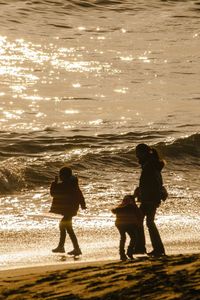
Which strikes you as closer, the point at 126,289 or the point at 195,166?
the point at 126,289

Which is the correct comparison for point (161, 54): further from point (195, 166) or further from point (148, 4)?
point (195, 166)

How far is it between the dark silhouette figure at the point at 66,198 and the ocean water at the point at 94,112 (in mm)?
365

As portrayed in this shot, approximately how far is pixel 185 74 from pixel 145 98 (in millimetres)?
5044

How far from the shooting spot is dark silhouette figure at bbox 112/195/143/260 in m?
12.1

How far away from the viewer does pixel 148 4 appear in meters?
51.0

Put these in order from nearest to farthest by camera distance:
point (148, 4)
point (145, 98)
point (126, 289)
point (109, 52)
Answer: point (126, 289)
point (145, 98)
point (109, 52)
point (148, 4)

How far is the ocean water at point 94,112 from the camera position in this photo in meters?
16.1

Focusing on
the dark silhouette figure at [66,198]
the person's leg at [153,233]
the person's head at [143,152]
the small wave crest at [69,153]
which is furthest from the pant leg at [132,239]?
the small wave crest at [69,153]

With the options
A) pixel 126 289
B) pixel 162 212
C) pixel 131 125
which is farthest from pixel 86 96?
pixel 126 289

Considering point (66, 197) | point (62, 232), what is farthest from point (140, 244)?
point (62, 232)

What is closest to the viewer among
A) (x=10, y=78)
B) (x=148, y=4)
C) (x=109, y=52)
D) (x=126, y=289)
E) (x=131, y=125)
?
(x=126, y=289)

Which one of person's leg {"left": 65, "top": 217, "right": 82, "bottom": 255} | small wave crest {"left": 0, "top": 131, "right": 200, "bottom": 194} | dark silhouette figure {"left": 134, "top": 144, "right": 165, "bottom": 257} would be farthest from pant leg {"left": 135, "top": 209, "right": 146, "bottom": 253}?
small wave crest {"left": 0, "top": 131, "right": 200, "bottom": 194}

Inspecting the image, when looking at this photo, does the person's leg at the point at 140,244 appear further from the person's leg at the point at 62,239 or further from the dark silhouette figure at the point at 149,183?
the person's leg at the point at 62,239

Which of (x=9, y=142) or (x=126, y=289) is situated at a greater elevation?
(x=126, y=289)
